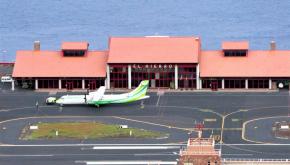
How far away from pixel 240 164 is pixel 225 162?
2.31 m

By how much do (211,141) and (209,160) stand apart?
20.9 feet

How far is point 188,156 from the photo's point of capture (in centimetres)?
17712

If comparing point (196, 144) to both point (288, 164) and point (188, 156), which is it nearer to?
point (188, 156)

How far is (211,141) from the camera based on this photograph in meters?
183

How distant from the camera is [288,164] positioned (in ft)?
607

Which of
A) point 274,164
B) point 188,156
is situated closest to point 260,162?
point 274,164

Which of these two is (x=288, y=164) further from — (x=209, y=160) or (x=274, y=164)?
(x=209, y=160)

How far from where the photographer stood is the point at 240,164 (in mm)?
184000

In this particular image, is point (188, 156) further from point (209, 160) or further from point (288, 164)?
point (288, 164)

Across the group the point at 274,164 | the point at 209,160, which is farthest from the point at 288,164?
the point at 209,160

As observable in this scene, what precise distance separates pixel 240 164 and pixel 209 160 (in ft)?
28.6

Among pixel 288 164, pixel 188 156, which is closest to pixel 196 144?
pixel 188 156

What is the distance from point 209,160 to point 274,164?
1285 centimetres

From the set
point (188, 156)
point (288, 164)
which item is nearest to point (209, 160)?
point (188, 156)
